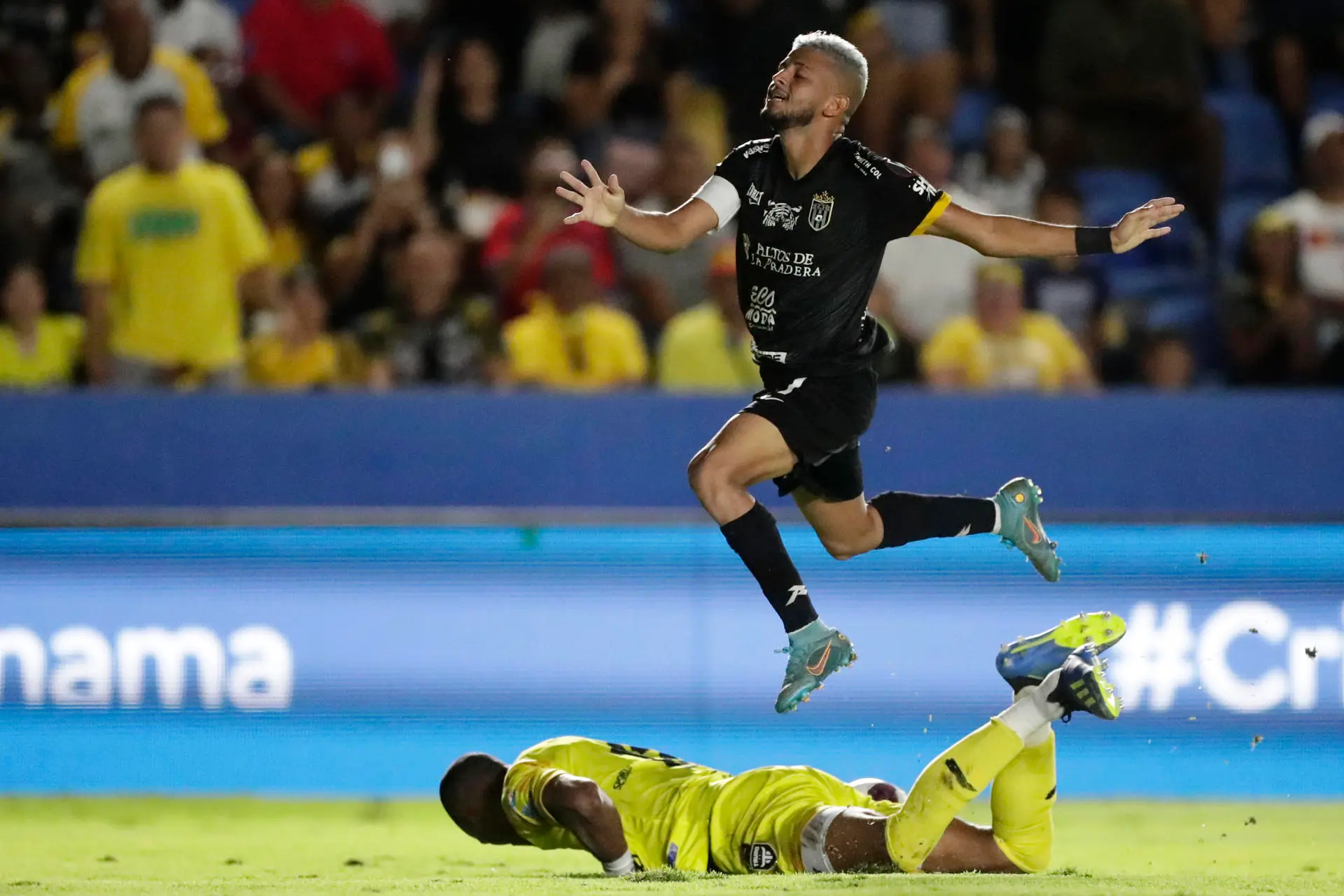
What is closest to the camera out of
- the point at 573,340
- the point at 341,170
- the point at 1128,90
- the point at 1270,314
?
the point at 573,340

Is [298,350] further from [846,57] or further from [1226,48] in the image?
[1226,48]

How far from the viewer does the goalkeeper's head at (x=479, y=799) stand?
262 inches

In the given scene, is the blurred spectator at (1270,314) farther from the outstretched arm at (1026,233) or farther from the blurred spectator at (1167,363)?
the outstretched arm at (1026,233)

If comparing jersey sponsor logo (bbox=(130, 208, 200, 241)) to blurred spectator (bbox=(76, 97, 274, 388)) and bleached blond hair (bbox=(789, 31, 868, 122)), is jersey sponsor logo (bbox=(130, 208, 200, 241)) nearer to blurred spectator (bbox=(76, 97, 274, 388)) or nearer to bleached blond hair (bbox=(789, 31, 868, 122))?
blurred spectator (bbox=(76, 97, 274, 388))

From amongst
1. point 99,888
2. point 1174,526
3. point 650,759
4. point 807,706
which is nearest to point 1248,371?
point 1174,526

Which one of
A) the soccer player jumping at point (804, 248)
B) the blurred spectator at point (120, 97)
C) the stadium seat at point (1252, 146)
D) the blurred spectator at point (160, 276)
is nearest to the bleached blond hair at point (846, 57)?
the soccer player jumping at point (804, 248)

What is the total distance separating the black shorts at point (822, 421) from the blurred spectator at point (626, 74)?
14.8ft

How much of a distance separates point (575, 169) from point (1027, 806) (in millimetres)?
5440

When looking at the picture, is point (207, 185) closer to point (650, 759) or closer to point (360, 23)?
point (360, 23)

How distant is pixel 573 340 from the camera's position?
9516mm

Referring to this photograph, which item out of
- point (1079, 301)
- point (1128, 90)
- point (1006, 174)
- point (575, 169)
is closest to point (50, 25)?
point (575, 169)

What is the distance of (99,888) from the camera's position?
241 inches

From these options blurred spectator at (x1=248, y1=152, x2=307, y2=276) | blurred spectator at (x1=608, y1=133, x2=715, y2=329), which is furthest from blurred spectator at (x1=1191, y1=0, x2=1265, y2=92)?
blurred spectator at (x1=248, y1=152, x2=307, y2=276)

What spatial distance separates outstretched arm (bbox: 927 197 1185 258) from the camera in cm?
632
